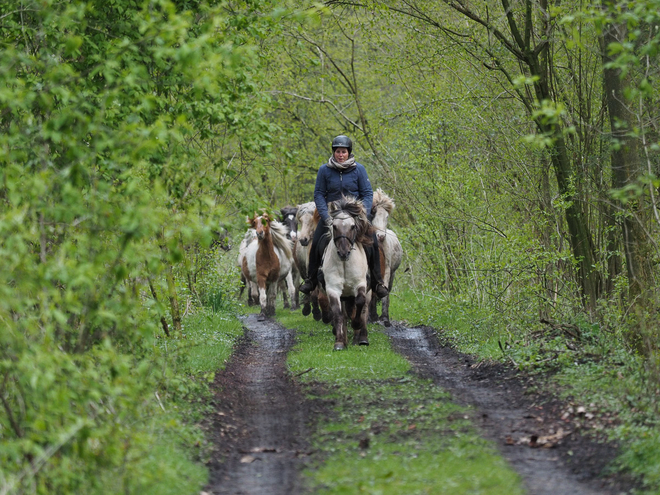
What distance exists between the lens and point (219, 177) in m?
9.03

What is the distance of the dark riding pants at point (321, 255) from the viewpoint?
512 inches

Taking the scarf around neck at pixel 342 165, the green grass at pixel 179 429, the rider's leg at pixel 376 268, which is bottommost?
the green grass at pixel 179 429

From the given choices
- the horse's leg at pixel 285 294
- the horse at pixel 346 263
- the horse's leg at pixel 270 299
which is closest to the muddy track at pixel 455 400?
the horse at pixel 346 263

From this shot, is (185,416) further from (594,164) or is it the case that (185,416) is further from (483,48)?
(483,48)

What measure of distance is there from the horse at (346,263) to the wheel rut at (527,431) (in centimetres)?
131

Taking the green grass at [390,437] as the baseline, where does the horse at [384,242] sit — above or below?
above

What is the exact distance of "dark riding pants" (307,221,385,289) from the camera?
12992 millimetres

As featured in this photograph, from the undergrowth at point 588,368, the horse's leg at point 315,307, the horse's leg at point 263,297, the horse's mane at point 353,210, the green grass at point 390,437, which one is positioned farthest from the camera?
the horse's leg at point 263,297

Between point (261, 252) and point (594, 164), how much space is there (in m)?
8.81

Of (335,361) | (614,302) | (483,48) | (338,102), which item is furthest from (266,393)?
(338,102)

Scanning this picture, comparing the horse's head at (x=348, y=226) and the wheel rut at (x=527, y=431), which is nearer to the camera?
the wheel rut at (x=527, y=431)

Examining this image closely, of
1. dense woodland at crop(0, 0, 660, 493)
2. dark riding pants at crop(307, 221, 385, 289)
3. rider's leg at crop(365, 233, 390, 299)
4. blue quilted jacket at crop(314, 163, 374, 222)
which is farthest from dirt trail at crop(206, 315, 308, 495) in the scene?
blue quilted jacket at crop(314, 163, 374, 222)

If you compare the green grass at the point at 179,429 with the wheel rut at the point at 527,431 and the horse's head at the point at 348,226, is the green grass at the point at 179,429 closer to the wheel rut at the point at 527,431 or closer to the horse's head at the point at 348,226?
the horse's head at the point at 348,226

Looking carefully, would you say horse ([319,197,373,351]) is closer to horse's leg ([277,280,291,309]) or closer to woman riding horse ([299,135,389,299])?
woman riding horse ([299,135,389,299])
